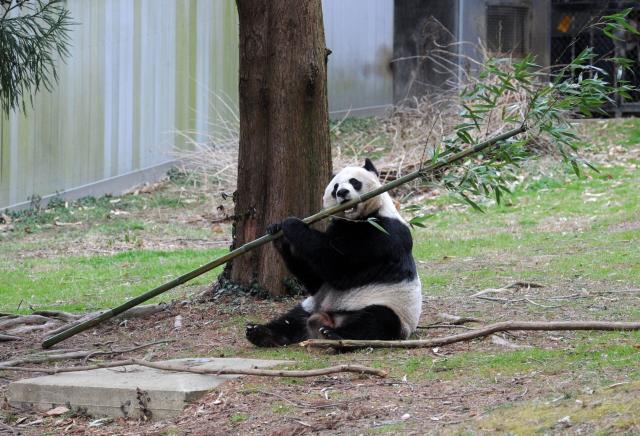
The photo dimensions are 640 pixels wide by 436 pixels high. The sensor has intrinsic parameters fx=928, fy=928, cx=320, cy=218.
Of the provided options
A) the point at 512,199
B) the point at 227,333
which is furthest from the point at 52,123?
the point at 227,333

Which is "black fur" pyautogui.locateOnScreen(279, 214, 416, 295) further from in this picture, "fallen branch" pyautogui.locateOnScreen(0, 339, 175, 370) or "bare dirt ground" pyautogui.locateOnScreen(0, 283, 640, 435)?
"fallen branch" pyautogui.locateOnScreen(0, 339, 175, 370)

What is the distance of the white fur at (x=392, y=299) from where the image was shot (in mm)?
7195

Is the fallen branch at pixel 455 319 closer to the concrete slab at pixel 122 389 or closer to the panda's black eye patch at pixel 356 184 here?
the panda's black eye patch at pixel 356 184

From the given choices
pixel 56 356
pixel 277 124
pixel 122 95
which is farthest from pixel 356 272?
pixel 122 95

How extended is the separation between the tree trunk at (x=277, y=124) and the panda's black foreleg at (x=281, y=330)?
1081 mm

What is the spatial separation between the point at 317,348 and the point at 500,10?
16659mm

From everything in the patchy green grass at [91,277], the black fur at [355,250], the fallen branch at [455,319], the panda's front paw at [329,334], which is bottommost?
the patchy green grass at [91,277]

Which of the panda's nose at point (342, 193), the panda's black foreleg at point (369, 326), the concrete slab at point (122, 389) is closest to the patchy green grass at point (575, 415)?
the concrete slab at point (122, 389)

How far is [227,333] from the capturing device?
7891mm

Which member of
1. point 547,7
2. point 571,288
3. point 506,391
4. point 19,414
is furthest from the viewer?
point 547,7

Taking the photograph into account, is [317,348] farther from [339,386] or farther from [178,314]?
[178,314]

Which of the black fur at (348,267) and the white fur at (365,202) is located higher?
the white fur at (365,202)

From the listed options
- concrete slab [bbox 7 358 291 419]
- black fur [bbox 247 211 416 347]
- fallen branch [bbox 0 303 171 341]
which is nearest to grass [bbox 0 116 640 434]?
black fur [bbox 247 211 416 347]

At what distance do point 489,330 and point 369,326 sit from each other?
913mm
